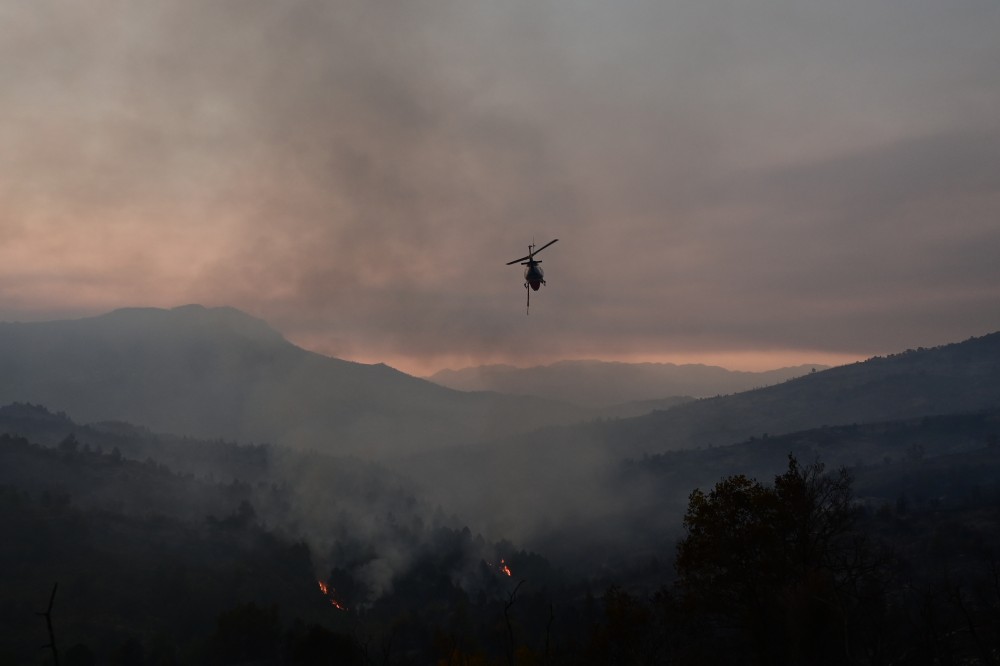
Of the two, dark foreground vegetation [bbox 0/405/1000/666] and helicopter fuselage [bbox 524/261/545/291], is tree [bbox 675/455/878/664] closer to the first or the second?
dark foreground vegetation [bbox 0/405/1000/666]

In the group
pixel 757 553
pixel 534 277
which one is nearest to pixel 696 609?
pixel 757 553

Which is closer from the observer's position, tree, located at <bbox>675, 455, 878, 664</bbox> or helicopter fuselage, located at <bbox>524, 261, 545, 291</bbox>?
tree, located at <bbox>675, 455, 878, 664</bbox>

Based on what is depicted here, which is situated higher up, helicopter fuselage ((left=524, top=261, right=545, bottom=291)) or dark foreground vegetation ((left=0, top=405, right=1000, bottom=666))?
helicopter fuselage ((left=524, top=261, right=545, bottom=291))

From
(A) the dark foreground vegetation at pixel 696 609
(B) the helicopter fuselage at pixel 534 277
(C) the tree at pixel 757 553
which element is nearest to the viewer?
(A) the dark foreground vegetation at pixel 696 609

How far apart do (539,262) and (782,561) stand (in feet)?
126

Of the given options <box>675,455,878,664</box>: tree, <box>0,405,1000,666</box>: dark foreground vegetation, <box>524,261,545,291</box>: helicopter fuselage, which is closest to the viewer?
<box>0,405,1000,666</box>: dark foreground vegetation

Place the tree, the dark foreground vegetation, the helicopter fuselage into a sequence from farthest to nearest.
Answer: the helicopter fuselage
the tree
the dark foreground vegetation

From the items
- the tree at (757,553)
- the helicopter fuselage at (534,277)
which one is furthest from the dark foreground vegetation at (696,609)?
the helicopter fuselage at (534,277)

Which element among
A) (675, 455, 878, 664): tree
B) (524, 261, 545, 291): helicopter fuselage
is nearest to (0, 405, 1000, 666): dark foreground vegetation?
(675, 455, 878, 664): tree

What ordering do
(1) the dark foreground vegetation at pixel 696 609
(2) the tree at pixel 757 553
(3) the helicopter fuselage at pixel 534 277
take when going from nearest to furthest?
(1) the dark foreground vegetation at pixel 696 609 → (2) the tree at pixel 757 553 → (3) the helicopter fuselage at pixel 534 277

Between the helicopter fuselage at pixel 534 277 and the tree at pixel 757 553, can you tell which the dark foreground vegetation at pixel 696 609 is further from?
the helicopter fuselage at pixel 534 277

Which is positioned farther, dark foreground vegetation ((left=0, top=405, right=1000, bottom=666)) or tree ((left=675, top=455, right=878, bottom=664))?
tree ((left=675, top=455, right=878, bottom=664))

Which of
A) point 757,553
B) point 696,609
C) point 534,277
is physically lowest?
point 696,609

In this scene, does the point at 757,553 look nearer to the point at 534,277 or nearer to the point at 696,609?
the point at 696,609
